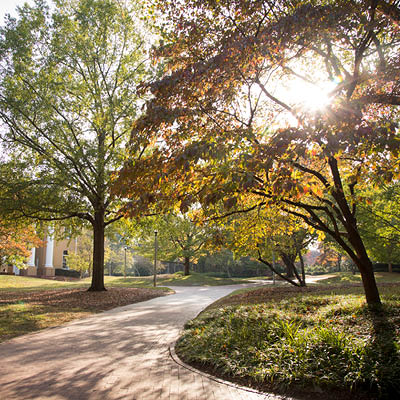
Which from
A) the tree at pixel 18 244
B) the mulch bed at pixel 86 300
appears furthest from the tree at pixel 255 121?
the tree at pixel 18 244

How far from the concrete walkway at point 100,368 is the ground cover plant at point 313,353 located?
0.41 meters

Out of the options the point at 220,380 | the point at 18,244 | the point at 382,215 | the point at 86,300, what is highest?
the point at 18,244

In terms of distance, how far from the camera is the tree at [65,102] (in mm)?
14266

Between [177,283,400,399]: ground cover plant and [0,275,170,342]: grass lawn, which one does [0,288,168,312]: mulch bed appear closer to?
[0,275,170,342]: grass lawn

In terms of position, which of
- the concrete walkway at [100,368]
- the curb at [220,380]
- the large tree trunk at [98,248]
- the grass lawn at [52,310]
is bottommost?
the curb at [220,380]

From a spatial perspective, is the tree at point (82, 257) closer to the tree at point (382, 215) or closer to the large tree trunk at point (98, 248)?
the large tree trunk at point (98, 248)

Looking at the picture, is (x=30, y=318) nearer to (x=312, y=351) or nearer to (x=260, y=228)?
(x=260, y=228)

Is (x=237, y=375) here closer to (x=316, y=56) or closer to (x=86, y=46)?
(x=316, y=56)

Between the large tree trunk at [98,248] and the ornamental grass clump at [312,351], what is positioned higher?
the large tree trunk at [98,248]

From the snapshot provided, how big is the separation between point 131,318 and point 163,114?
282 inches

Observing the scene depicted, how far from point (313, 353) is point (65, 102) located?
14963 millimetres

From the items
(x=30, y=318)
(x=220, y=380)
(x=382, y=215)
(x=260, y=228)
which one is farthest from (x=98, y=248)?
(x=220, y=380)

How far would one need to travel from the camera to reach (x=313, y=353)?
4.55 m

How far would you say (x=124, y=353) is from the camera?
19.3 feet
